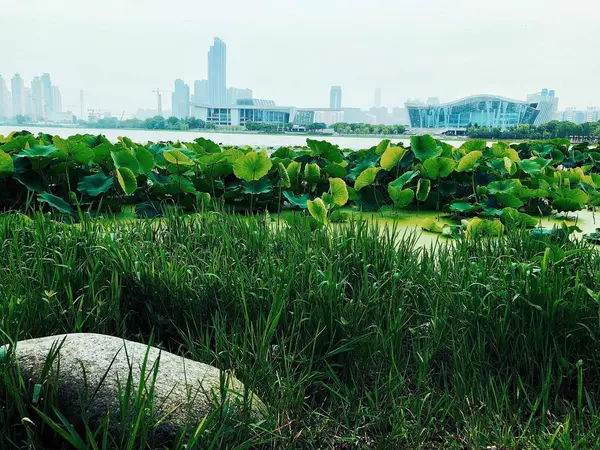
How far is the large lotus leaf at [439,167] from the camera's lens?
330 cm

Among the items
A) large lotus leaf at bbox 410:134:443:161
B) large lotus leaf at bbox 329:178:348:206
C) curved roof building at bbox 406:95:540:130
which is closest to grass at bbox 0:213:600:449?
large lotus leaf at bbox 329:178:348:206

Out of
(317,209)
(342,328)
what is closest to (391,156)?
(317,209)

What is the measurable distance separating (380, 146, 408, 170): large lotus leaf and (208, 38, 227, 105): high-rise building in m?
49.8

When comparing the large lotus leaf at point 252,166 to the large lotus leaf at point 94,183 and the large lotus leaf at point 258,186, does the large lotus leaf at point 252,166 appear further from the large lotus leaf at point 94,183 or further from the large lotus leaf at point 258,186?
the large lotus leaf at point 94,183

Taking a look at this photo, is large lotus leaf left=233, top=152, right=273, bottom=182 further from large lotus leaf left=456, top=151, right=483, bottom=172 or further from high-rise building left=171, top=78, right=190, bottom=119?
high-rise building left=171, top=78, right=190, bottom=119

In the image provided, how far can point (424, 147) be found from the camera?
360 cm

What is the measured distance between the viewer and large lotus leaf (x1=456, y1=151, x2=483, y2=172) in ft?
11.2

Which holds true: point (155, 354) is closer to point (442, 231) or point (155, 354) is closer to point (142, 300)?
point (142, 300)

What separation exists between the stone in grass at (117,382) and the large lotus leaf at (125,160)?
1.84 m

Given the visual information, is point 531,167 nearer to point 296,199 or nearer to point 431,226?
point 431,226

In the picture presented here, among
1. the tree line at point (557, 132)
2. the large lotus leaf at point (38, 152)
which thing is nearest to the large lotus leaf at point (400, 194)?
the large lotus leaf at point (38, 152)

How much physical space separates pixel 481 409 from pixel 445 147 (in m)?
2.72

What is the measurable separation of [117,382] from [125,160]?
2.12 m

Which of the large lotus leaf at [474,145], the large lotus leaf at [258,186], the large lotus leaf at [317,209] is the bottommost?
the large lotus leaf at [317,209]
